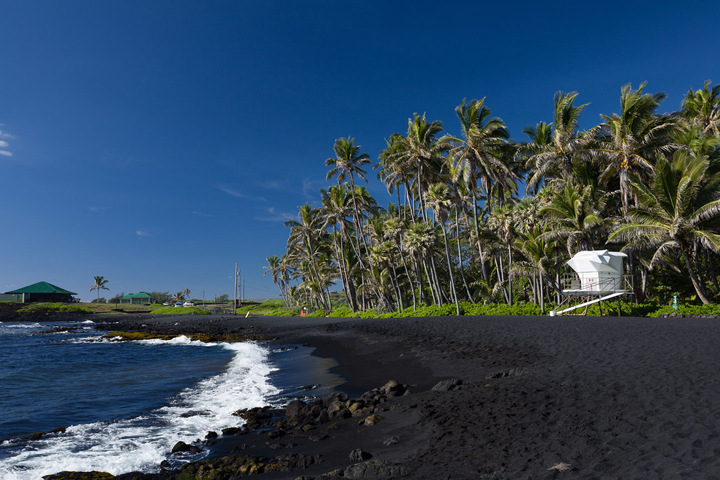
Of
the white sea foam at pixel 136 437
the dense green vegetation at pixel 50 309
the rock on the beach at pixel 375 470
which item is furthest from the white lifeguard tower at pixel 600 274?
the dense green vegetation at pixel 50 309

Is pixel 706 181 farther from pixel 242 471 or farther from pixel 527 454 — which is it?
pixel 242 471

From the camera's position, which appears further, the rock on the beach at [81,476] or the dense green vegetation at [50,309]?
the dense green vegetation at [50,309]

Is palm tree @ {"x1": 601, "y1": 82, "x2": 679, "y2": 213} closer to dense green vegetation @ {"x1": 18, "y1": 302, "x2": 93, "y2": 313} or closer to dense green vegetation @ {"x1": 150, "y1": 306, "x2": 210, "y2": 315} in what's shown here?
dense green vegetation @ {"x1": 150, "y1": 306, "x2": 210, "y2": 315}

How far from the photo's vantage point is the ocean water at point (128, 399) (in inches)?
Answer: 330

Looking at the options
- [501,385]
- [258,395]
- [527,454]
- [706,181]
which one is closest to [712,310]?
[706,181]

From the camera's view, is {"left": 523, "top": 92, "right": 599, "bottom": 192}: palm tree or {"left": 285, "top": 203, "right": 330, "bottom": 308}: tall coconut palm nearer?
{"left": 523, "top": 92, "right": 599, "bottom": 192}: palm tree

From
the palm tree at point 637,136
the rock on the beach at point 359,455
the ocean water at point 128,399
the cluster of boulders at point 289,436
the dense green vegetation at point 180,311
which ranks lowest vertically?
the dense green vegetation at point 180,311

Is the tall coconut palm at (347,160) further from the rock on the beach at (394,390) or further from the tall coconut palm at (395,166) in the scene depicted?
the rock on the beach at (394,390)

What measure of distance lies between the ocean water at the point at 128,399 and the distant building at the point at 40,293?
78.9 m

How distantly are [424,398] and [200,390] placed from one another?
903cm

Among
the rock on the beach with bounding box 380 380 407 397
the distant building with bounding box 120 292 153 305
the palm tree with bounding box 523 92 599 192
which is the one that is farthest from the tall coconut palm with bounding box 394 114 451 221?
the distant building with bounding box 120 292 153 305

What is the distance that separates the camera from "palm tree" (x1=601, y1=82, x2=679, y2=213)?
83.3 ft

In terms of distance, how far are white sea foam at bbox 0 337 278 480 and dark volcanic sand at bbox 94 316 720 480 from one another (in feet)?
5.26

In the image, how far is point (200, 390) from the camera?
568 inches
